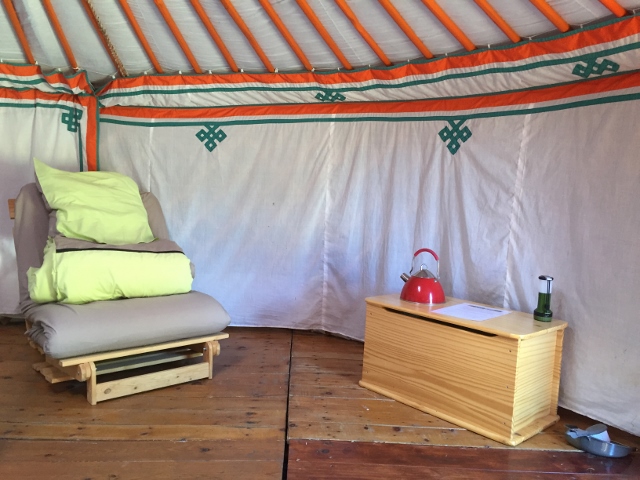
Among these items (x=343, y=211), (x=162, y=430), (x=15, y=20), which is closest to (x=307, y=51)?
(x=343, y=211)

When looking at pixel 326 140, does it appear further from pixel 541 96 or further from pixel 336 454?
pixel 336 454

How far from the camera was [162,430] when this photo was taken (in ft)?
5.97

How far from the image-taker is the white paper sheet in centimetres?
199

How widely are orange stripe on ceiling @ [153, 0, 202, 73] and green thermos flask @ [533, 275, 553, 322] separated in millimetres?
2113

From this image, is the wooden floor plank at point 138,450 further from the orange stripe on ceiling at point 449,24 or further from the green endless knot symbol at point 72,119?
the green endless knot symbol at point 72,119

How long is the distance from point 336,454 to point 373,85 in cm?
178

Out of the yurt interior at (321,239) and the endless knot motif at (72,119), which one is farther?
the endless knot motif at (72,119)

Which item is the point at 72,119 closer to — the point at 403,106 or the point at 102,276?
the point at 102,276

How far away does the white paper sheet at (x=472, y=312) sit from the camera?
1.99 meters

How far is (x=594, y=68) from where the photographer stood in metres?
1.88

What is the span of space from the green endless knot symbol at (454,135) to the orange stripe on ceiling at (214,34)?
121 centimetres

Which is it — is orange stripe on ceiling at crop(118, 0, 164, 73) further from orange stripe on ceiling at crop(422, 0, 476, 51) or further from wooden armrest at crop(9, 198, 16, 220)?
orange stripe on ceiling at crop(422, 0, 476, 51)

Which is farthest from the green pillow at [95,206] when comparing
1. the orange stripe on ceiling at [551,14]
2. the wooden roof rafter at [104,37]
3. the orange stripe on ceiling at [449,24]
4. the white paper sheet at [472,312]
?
the orange stripe on ceiling at [551,14]

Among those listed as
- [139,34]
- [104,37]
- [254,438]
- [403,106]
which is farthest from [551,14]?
[104,37]
